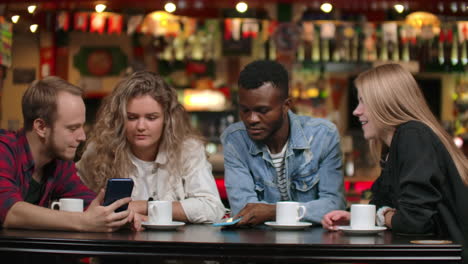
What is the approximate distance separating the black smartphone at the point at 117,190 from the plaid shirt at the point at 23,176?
32 centimetres

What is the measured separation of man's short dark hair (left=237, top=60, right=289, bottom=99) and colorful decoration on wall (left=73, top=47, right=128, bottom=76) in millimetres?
6106

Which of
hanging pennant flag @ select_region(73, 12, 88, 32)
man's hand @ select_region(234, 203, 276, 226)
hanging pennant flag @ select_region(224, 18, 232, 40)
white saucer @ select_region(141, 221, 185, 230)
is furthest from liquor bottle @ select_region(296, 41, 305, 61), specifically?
white saucer @ select_region(141, 221, 185, 230)

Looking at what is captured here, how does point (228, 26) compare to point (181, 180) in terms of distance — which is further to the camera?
point (228, 26)

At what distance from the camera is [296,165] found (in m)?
2.96

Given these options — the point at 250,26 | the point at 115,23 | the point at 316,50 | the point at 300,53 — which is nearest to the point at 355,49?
the point at 316,50

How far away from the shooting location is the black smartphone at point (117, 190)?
7.34ft

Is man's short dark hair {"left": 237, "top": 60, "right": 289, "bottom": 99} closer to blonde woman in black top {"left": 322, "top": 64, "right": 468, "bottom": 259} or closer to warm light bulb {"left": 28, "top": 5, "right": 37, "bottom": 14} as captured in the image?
blonde woman in black top {"left": 322, "top": 64, "right": 468, "bottom": 259}

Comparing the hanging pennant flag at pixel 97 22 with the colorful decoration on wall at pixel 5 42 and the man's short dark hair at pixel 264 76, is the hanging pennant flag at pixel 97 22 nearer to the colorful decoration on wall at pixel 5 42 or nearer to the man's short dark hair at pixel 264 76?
the colorful decoration on wall at pixel 5 42

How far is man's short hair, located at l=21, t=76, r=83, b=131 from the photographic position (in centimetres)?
252

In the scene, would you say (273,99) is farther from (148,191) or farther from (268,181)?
(148,191)

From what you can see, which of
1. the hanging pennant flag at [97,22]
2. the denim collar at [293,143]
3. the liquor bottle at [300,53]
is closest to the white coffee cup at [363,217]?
the denim collar at [293,143]

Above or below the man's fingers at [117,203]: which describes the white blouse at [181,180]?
above

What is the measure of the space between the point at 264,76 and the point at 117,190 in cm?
86

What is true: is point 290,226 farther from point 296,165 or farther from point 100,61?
point 100,61
